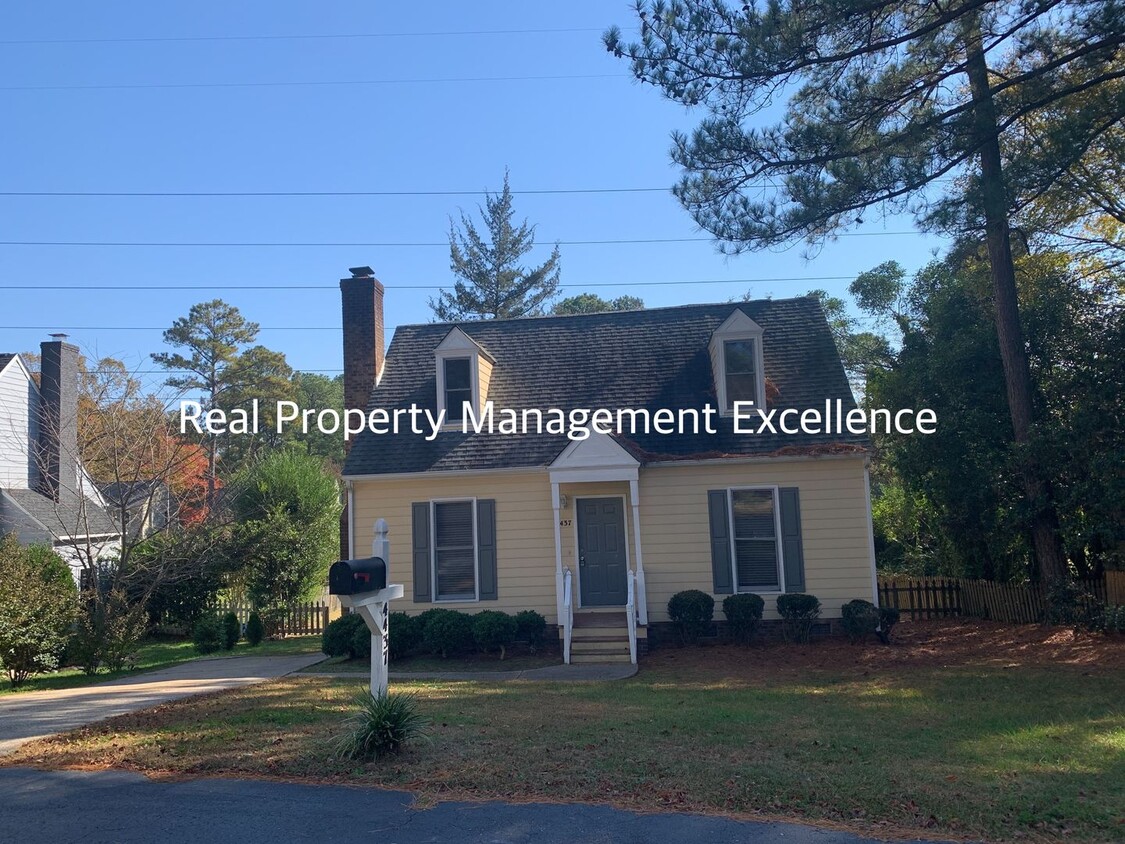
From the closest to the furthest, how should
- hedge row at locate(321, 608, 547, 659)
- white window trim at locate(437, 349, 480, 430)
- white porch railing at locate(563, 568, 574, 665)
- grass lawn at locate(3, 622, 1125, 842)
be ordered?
1. grass lawn at locate(3, 622, 1125, 842)
2. white porch railing at locate(563, 568, 574, 665)
3. hedge row at locate(321, 608, 547, 659)
4. white window trim at locate(437, 349, 480, 430)

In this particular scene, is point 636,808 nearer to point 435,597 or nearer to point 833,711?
point 833,711

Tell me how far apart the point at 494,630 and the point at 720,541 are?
4348mm

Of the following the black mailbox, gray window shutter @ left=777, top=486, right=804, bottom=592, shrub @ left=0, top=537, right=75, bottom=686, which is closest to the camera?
the black mailbox

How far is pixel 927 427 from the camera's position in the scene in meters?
A: 16.9

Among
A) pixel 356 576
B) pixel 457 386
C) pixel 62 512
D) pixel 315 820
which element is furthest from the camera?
pixel 62 512

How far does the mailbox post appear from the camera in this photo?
7.43 metres

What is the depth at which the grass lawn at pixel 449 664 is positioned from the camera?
13.5 meters

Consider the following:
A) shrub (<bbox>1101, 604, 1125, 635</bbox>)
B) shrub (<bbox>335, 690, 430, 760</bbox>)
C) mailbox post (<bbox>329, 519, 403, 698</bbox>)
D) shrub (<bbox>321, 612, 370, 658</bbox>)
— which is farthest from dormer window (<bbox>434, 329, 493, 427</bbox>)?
A: shrub (<bbox>1101, 604, 1125, 635</bbox>)

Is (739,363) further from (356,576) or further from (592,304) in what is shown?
(592,304)

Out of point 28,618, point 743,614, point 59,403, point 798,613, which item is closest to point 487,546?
point 743,614

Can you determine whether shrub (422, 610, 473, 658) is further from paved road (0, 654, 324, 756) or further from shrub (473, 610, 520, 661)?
paved road (0, 654, 324, 756)

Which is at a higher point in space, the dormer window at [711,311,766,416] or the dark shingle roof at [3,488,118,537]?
the dormer window at [711,311,766,416]

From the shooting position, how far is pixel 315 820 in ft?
19.3

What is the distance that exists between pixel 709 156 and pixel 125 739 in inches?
427
